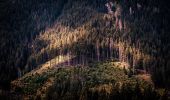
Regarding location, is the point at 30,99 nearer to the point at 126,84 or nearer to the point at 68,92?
the point at 68,92

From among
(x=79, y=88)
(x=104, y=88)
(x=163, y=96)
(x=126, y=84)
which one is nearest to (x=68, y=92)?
(x=79, y=88)

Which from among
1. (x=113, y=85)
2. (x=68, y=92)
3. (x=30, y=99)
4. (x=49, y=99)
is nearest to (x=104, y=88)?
(x=113, y=85)

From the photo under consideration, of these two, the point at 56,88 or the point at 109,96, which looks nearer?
the point at 109,96

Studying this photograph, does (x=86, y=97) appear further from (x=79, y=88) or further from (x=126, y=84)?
(x=126, y=84)

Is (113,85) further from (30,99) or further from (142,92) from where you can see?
(30,99)

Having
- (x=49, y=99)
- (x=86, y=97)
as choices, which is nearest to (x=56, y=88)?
(x=49, y=99)

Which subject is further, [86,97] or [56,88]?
[56,88]

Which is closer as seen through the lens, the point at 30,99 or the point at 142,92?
the point at 142,92
